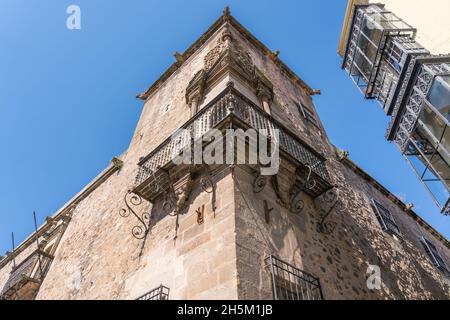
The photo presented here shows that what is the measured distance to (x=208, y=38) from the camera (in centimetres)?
1209

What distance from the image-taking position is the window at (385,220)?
9.35m

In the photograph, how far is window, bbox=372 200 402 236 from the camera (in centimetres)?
935

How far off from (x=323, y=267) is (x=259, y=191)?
1.66 metres

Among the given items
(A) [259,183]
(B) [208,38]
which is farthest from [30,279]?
(B) [208,38]

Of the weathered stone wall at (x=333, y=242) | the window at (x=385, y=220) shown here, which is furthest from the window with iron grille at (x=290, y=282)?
the window at (x=385, y=220)

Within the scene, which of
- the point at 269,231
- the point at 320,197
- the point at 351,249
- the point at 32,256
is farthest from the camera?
the point at 32,256

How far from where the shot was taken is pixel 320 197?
720 cm

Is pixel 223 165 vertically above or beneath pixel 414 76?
beneath

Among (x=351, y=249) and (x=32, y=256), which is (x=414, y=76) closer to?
(x=351, y=249)

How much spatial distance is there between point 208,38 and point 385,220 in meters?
8.78

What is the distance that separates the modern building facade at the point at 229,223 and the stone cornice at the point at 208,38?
25.8 inches

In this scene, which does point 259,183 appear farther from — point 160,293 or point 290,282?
point 160,293

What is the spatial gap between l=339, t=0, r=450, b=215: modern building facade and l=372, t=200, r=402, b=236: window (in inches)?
56.6
